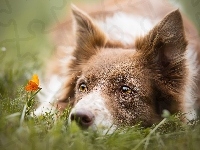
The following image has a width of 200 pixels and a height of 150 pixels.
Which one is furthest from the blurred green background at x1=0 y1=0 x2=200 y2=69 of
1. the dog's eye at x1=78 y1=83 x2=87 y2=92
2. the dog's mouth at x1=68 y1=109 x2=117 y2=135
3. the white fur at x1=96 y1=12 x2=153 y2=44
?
the dog's mouth at x1=68 y1=109 x2=117 y2=135

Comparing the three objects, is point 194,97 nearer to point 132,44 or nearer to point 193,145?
point 132,44

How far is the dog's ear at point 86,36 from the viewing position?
529cm

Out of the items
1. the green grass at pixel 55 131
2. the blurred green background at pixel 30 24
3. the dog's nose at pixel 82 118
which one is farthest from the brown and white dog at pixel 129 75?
the blurred green background at pixel 30 24

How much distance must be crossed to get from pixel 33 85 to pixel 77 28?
129 centimetres

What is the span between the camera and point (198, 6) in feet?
18.3

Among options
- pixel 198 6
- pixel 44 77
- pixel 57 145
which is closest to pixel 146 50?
pixel 198 6

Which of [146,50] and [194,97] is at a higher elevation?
[146,50]

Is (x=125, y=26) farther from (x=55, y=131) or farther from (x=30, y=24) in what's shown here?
(x=55, y=131)

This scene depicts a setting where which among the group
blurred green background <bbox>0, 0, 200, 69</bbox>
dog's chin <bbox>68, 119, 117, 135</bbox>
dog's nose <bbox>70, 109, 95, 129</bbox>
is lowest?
dog's chin <bbox>68, 119, 117, 135</bbox>

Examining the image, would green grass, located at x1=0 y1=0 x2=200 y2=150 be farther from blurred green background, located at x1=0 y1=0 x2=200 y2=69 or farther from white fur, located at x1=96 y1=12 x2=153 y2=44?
white fur, located at x1=96 y1=12 x2=153 y2=44

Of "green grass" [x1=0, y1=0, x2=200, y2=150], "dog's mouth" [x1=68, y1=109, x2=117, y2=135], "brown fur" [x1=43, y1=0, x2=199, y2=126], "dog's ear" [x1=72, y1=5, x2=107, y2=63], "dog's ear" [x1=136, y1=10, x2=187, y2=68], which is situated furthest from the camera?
"dog's ear" [x1=72, y1=5, x2=107, y2=63]

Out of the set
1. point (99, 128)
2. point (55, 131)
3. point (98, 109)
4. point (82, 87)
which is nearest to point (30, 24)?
point (82, 87)

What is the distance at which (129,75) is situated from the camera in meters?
4.64

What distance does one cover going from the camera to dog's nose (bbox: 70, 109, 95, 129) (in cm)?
408
